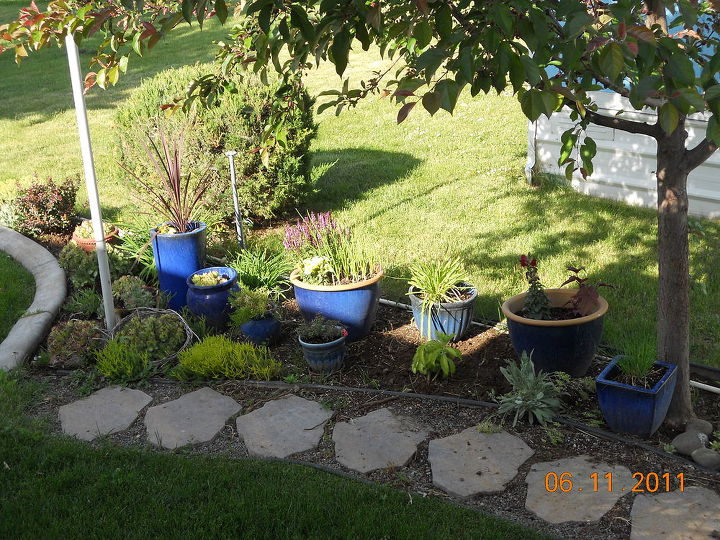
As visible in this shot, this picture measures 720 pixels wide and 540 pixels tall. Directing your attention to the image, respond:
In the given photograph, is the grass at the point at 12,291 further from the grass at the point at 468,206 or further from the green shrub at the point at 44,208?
the grass at the point at 468,206

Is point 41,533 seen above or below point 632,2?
below

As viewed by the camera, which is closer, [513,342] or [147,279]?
[513,342]

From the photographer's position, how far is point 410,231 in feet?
21.7

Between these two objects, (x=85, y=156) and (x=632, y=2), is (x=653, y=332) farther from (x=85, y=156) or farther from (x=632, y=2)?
(x=85, y=156)

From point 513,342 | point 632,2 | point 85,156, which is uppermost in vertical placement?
point 632,2

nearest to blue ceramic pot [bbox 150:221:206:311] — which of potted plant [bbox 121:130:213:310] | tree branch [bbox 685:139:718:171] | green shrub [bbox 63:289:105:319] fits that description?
potted plant [bbox 121:130:213:310]

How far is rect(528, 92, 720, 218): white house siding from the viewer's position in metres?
6.48

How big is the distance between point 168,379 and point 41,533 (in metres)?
1.51

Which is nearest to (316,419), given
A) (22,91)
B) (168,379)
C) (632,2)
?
(168,379)

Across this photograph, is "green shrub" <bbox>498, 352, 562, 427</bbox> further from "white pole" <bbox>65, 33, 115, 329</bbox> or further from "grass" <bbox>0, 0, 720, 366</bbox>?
"white pole" <bbox>65, 33, 115, 329</bbox>

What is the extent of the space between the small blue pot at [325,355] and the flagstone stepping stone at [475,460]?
3.08 ft

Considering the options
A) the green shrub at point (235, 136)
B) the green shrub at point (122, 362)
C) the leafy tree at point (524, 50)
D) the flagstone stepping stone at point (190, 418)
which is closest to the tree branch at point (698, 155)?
the leafy tree at point (524, 50)

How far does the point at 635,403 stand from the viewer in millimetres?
3416

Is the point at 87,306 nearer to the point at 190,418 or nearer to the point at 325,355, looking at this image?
the point at 190,418
